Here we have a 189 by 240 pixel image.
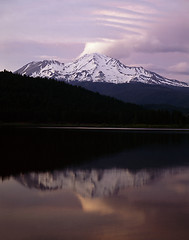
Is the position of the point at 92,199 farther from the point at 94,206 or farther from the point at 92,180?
the point at 92,180

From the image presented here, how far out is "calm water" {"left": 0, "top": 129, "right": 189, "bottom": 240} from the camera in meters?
15.9

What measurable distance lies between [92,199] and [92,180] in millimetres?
6173

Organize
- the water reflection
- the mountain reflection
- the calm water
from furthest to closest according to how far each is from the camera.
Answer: the mountain reflection, the calm water, the water reflection

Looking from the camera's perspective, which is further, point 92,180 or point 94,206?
point 92,180

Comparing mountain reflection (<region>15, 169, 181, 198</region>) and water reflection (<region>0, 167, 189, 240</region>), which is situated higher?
mountain reflection (<region>15, 169, 181, 198</region>)

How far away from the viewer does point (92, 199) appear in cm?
2162

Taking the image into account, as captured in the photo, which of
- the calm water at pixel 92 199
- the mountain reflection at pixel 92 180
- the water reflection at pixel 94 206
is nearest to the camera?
the water reflection at pixel 94 206

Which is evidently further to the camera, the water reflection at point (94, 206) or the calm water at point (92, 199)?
the calm water at point (92, 199)

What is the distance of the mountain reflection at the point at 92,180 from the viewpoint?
24.5 m

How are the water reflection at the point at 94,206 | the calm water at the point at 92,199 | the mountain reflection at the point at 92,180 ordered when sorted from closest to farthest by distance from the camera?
1. the water reflection at the point at 94,206
2. the calm water at the point at 92,199
3. the mountain reflection at the point at 92,180

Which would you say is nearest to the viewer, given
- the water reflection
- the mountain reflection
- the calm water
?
the water reflection

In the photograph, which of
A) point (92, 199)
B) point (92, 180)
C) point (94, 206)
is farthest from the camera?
point (92, 180)

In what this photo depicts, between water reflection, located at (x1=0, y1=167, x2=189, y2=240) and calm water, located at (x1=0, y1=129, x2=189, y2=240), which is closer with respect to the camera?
water reflection, located at (x1=0, y1=167, x2=189, y2=240)

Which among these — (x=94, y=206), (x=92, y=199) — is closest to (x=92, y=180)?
(x=92, y=199)
